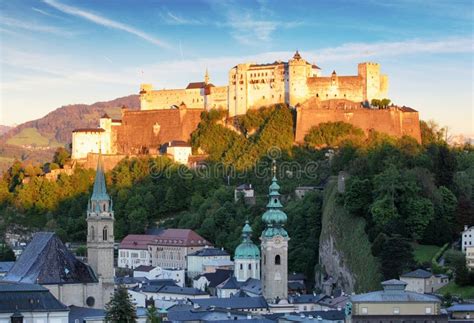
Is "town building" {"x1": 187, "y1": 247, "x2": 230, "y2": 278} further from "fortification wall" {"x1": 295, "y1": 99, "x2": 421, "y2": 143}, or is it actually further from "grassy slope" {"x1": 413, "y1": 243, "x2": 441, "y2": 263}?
"grassy slope" {"x1": 413, "y1": 243, "x2": 441, "y2": 263}

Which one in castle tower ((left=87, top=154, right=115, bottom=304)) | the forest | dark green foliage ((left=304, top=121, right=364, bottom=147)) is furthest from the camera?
dark green foliage ((left=304, top=121, right=364, bottom=147))

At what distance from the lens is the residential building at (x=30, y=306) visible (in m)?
58.3

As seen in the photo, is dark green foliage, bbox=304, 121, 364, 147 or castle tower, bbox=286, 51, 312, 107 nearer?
dark green foliage, bbox=304, 121, 364, 147

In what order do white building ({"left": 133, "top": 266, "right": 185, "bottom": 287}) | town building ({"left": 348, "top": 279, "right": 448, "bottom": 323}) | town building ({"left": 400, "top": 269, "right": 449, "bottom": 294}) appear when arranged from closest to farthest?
town building ({"left": 348, "top": 279, "right": 448, "bottom": 323}) → town building ({"left": 400, "top": 269, "right": 449, "bottom": 294}) → white building ({"left": 133, "top": 266, "right": 185, "bottom": 287})

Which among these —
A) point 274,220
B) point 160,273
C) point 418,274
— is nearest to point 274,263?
point 274,220

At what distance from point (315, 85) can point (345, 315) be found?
55321 millimetres

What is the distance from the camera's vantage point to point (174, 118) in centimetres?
12475

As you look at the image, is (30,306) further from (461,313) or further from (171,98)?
(171,98)

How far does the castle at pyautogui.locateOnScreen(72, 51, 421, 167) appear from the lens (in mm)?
116188

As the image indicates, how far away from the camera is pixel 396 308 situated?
6250 cm

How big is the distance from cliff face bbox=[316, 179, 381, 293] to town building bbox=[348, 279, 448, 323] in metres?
13.5

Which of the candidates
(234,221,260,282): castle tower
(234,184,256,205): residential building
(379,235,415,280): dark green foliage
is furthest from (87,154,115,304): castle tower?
(234,184,256,205): residential building

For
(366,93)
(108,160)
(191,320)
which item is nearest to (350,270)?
(191,320)

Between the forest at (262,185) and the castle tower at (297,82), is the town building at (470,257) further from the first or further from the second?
the castle tower at (297,82)
